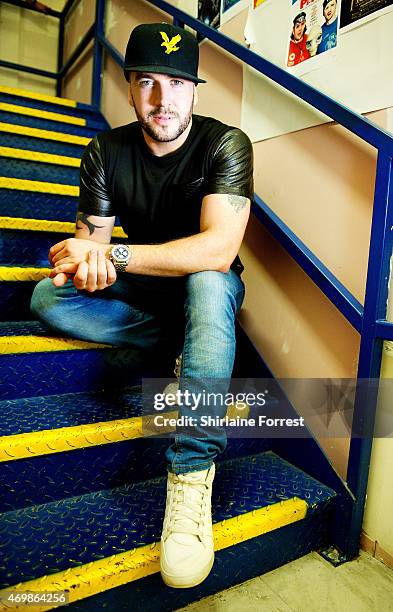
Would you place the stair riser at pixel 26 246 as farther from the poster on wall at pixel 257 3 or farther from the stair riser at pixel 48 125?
the stair riser at pixel 48 125

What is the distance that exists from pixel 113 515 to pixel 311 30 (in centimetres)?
144

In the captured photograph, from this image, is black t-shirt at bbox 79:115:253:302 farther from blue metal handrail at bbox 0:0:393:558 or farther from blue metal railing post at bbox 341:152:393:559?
blue metal railing post at bbox 341:152:393:559

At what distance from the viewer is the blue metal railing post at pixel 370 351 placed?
956 millimetres

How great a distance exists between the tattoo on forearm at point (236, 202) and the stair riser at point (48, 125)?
6.41 feet

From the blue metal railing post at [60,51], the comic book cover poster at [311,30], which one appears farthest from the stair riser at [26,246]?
the blue metal railing post at [60,51]

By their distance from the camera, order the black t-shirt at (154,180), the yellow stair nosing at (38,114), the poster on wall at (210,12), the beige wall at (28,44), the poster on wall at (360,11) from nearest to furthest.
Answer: the poster on wall at (360,11) → the black t-shirt at (154,180) → the poster on wall at (210,12) → the yellow stair nosing at (38,114) → the beige wall at (28,44)

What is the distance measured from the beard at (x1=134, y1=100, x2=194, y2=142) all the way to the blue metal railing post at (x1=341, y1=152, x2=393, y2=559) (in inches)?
22.3

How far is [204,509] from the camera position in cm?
85

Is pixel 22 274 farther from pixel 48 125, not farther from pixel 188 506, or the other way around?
pixel 48 125

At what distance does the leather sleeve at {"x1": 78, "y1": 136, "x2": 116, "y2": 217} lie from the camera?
4.16 ft

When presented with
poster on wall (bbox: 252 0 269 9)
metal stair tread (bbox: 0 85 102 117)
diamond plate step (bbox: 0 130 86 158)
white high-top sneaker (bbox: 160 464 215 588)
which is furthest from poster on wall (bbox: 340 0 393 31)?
metal stair tread (bbox: 0 85 102 117)

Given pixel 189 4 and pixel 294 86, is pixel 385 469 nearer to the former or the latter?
pixel 294 86

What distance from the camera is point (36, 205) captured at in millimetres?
1794

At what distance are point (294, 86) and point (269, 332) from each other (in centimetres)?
76
